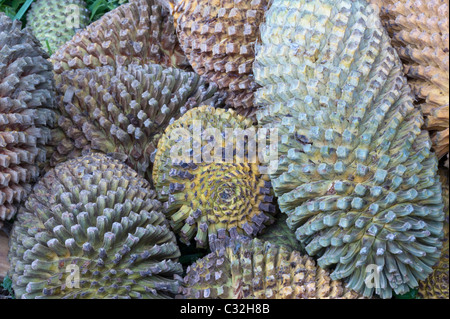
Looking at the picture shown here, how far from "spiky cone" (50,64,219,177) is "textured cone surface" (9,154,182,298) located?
0.12m

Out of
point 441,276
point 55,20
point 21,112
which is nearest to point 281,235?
point 441,276

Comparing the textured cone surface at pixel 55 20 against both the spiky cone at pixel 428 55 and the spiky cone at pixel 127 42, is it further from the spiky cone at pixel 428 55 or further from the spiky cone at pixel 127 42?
the spiky cone at pixel 428 55

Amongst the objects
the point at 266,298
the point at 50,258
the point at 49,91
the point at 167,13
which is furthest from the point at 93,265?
the point at 167,13

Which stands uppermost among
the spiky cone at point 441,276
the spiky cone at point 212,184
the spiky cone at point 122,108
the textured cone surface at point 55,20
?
the textured cone surface at point 55,20

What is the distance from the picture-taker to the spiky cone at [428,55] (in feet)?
3.08

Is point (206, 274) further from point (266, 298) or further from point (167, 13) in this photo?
point (167, 13)

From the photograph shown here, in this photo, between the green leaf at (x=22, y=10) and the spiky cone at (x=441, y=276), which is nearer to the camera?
the spiky cone at (x=441, y=276)

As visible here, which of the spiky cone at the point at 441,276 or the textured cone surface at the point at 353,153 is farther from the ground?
the textured cone surface at the point at 353,153

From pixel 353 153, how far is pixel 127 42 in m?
0.65

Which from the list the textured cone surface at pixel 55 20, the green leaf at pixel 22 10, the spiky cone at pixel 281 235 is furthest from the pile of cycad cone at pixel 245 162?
the green leaf at pixel 22 10

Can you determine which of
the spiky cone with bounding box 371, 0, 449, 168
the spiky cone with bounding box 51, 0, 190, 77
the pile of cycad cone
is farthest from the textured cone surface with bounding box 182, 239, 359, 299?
the spiky cone with bounding box 51, 0, 190, 77

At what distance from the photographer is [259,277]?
3.04ft

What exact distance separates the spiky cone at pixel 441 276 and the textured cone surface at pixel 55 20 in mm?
1108

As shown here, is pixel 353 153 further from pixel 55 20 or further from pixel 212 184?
pixel 55 20
